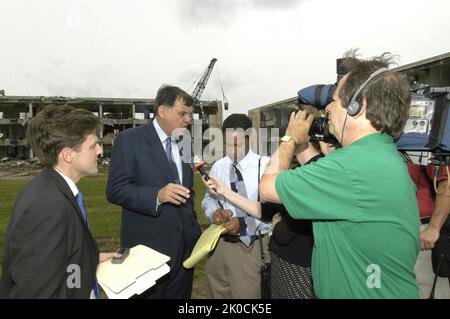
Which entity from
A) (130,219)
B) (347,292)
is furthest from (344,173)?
(130,219)

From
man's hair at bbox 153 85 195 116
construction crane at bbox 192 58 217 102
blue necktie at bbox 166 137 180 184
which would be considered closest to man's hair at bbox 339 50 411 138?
blue necktie at bbox 166 137 180 184

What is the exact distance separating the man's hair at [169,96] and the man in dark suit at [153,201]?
15cm

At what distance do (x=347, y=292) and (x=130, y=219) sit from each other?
223 centimetres

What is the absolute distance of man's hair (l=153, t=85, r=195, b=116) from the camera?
3645 millimetres

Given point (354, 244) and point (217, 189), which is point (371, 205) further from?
point (217, 189)

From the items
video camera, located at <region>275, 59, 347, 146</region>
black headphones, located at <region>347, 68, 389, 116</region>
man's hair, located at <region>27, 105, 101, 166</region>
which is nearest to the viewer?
black headphones, located at <region>347, 68, 389, 116</region>

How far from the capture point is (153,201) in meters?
3.18

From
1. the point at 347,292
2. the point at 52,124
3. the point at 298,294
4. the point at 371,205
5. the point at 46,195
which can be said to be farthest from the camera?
the point at 298,294

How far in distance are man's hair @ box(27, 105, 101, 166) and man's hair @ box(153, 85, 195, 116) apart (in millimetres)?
1419

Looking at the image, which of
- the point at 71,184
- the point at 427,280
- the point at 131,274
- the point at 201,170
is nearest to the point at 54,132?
the point at 71,184

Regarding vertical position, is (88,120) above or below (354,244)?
above

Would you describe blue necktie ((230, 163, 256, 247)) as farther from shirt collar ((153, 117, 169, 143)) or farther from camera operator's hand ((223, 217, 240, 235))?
shirt collar ((153, 117, 169, 143))

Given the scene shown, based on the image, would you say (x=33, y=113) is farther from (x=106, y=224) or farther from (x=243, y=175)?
(x=243, y=175)

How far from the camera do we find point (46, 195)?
1886 mm
